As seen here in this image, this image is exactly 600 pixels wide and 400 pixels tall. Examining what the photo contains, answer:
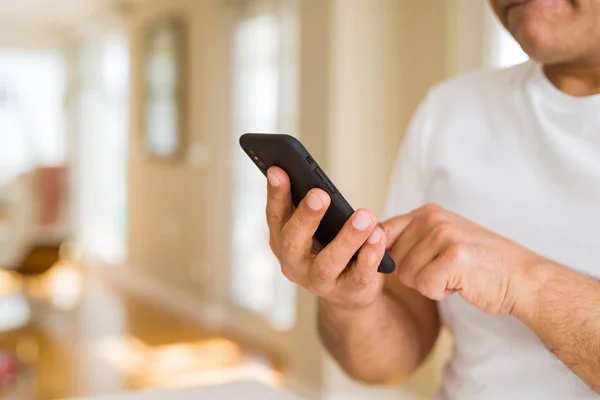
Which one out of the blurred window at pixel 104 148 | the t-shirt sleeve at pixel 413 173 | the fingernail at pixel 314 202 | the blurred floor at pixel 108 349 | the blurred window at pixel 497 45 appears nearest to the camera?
the fingernail at pixel 314 202

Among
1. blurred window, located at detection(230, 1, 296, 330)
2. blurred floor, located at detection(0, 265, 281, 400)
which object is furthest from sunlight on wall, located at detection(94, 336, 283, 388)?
blurred window, located at detection(230, 1, 296, 330)

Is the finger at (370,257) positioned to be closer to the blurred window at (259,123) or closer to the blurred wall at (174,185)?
the blurred window at (259,123)

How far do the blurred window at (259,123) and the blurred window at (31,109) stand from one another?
15.0 feet

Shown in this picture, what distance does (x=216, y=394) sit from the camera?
0.88m

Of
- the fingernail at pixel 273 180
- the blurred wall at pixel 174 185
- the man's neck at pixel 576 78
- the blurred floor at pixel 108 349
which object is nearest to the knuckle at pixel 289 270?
the fingernail at pixel 273 180

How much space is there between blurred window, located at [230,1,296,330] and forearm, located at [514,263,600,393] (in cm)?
311

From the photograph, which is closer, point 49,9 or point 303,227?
point 303,227

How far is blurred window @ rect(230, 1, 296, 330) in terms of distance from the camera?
13.2 ft

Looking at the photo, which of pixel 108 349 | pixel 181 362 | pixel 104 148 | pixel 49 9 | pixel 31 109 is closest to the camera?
pixel 181 362

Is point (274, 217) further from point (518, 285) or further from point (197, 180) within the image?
point (197, 180)

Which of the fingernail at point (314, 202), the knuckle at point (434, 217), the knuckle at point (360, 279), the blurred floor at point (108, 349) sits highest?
the fingernail at point (314, 202)

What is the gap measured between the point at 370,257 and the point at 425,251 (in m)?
0.12

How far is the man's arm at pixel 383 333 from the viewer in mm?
972

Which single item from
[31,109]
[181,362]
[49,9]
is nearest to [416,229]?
[181,362]
